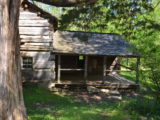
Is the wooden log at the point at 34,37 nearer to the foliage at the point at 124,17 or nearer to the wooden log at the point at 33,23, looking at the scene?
the wooden log at the point at 33,23

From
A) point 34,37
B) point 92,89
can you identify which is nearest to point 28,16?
point 34,37

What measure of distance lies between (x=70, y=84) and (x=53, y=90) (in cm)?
130

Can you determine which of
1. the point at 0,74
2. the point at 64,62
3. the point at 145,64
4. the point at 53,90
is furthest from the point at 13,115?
the point at 64,62

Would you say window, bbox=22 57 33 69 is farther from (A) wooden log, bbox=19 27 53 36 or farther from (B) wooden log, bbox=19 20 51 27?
(B) wooden log, bbox=19 20 51 27

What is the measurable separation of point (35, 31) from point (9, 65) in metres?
11.0

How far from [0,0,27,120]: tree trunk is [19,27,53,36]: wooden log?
411 inches

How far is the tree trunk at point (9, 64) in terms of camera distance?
4.26 metres

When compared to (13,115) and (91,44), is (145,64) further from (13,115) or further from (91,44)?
(91,44)

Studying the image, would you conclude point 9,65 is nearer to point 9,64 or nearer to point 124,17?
point 9,64

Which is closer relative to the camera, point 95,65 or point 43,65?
point 43,65

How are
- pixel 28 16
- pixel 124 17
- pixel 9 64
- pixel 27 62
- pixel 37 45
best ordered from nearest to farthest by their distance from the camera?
1. pixel 9 64
2. pixel 124 17
3. pixel 28 16
4. pixel 37 45
5. pixel 27 62

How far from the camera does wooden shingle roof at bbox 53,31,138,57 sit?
15.3 m

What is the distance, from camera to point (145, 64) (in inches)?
349

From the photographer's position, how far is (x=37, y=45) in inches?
592
